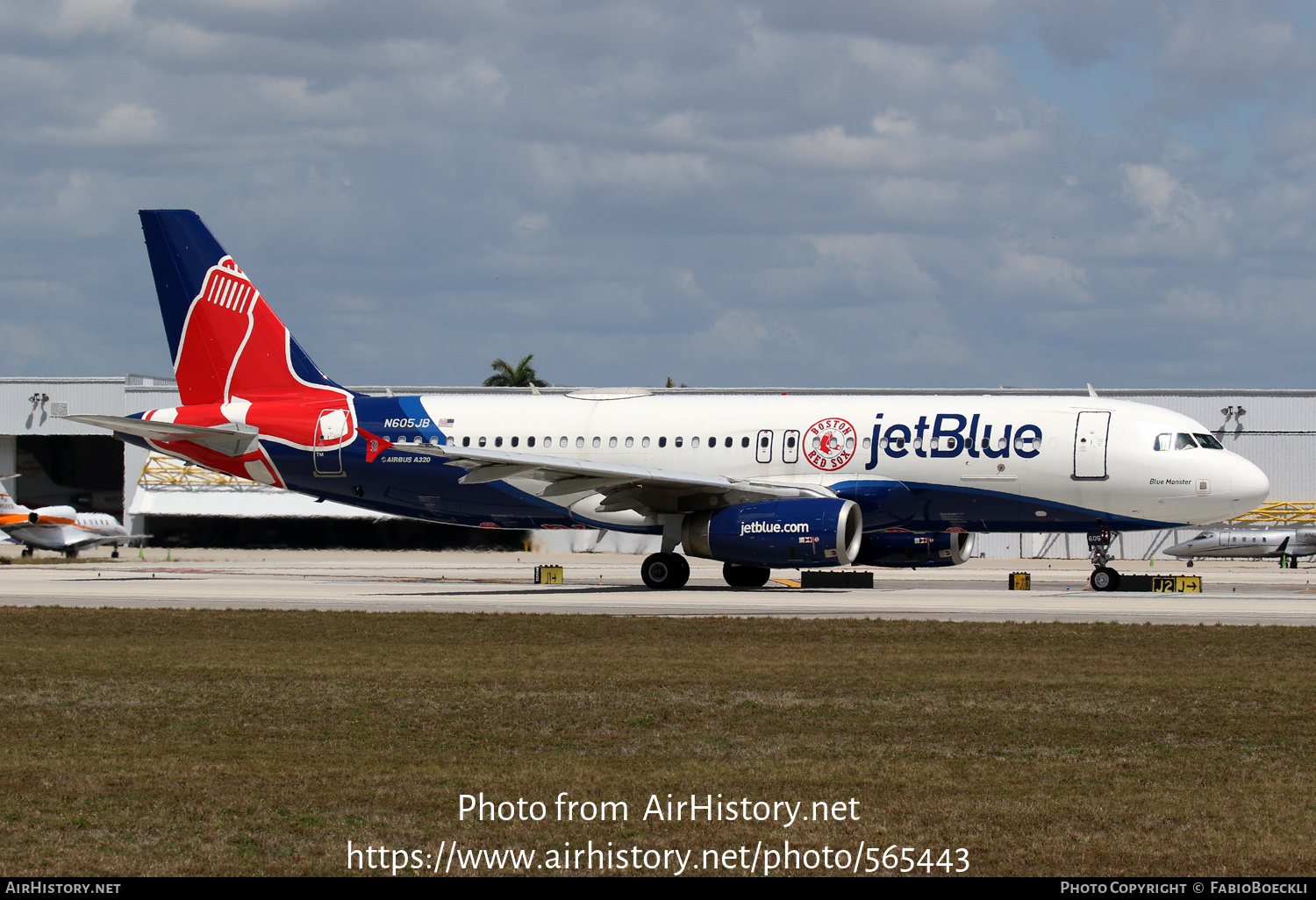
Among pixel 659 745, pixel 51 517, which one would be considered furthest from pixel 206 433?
pixel 659 745

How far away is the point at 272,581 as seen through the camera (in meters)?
37.0

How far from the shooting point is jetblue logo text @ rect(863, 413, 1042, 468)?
30.8m

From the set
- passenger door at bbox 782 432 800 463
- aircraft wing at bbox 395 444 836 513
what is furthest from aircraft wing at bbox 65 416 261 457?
passenger door at bbox 782 432 800 463

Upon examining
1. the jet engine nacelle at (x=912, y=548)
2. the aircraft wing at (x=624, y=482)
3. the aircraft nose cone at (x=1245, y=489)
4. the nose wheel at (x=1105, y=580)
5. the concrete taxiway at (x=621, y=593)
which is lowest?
the concrete taxiway at (x=621, y=593)

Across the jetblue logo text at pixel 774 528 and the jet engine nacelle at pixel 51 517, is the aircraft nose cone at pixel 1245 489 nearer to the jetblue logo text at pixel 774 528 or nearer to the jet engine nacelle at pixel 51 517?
the jetblue logo text at pixel 774 528

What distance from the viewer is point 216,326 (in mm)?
36062

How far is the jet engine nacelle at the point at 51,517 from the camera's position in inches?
2082

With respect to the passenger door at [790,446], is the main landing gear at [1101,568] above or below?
below

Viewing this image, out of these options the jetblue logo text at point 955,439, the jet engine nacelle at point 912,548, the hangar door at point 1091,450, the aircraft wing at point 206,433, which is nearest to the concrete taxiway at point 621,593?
the jet engine nacelle at point 912,548

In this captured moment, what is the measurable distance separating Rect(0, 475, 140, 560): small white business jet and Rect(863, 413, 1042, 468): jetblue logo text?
35265 mm

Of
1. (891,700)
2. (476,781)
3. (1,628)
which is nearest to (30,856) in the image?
(476,781)

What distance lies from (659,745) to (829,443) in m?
20.8

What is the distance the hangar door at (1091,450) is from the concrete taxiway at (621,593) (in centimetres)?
267

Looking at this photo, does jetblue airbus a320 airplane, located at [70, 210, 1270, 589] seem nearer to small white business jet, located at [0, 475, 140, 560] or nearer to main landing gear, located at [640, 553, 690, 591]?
main landing gear, located at [640, 553, 690, 591]
